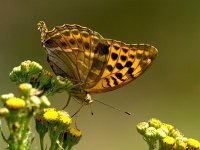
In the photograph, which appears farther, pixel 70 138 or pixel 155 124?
pixel 155 124

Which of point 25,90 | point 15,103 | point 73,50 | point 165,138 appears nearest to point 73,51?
point 73,50

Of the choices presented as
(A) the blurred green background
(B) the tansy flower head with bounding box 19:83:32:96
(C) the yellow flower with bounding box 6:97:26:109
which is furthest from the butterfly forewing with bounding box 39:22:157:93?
(A) the blurred green background

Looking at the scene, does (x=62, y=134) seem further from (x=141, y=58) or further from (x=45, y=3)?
(x=45, y=3)

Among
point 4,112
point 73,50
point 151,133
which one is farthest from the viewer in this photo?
point 73,50

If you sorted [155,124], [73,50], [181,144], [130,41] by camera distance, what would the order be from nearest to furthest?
[181,144] < [155,124] < [73,50] < [130,41]

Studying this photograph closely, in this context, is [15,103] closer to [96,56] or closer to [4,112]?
[4,112]

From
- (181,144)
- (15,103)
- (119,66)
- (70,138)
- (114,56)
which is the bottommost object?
(181,144)

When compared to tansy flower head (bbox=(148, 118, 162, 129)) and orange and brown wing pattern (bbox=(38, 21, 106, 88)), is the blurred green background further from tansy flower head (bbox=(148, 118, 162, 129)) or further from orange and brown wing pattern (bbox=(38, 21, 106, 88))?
tansy flower head (bbox=(148, 118, 162, 129))

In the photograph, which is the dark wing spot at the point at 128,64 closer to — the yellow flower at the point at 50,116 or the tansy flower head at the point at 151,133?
the tansy flower head at the point at 151,133
